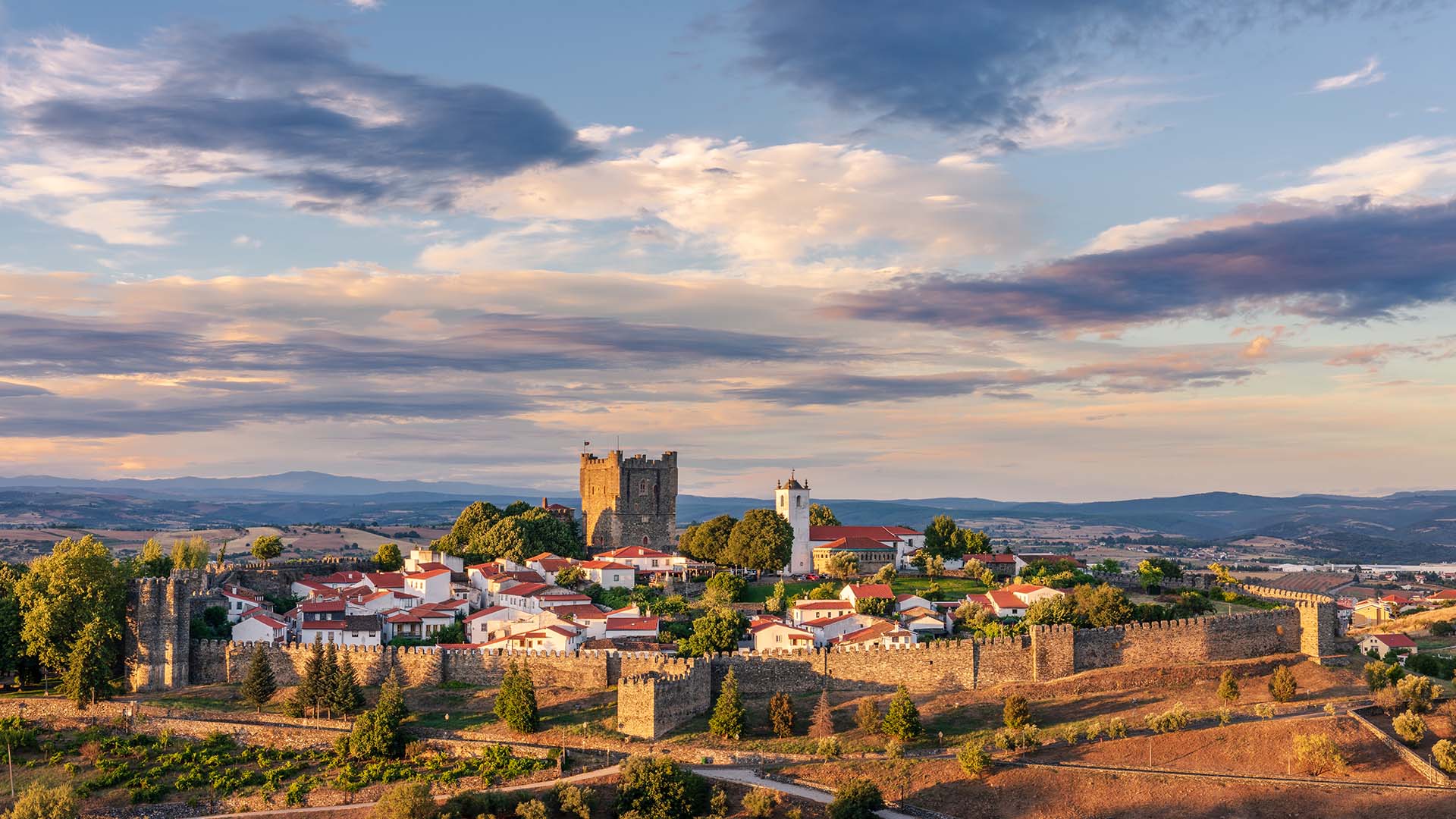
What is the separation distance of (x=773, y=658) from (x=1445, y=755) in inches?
913

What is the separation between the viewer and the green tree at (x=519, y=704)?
46.7 meters

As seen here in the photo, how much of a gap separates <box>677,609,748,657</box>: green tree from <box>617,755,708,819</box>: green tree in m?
11.0

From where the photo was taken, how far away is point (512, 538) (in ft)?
253

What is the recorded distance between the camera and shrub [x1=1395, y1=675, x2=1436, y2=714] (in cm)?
4753

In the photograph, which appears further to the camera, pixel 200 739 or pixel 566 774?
pixel 200 739

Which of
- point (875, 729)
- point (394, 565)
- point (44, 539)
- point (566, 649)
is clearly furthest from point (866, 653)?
point (44, 539)

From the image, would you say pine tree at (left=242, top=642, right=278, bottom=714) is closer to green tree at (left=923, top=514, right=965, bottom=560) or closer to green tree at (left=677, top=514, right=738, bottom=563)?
green tree at (left=677, top=514, right=738, bottom=563)

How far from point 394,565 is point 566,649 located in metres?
27.7

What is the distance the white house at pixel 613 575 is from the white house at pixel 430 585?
8.31 meters

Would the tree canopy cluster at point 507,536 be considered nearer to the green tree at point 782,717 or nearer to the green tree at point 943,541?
the green tree at point 943,541

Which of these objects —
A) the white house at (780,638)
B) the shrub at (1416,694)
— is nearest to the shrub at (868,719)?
the white house at (780,638)

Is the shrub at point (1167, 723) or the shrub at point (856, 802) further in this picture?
the shrub at point (1167, 723)

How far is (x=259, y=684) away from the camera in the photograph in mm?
50094

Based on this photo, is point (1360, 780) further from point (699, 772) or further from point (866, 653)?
point (699, 772)
